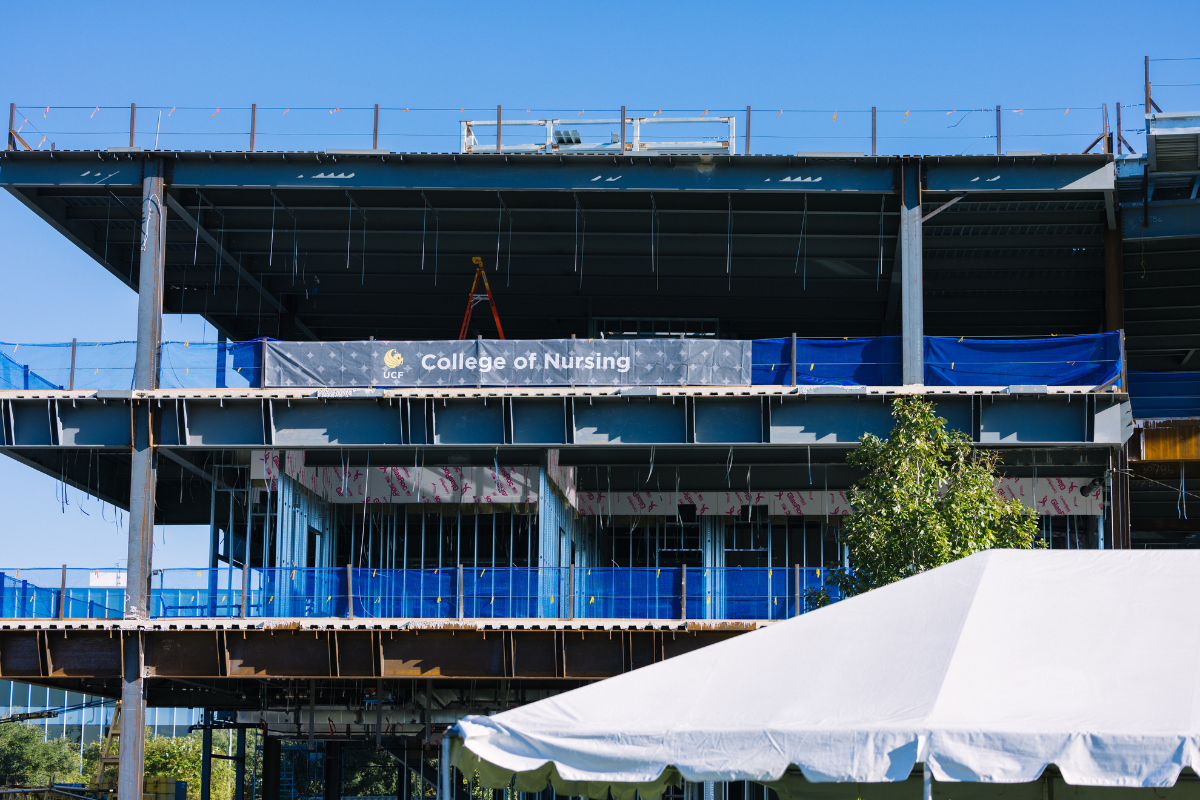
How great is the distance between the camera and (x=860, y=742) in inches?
324

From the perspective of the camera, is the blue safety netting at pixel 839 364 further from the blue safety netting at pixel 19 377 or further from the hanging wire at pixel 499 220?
the hanging wire at pixel 499 220

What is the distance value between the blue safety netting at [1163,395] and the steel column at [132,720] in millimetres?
22891

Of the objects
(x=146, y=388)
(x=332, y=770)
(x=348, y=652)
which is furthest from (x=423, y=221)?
(x=332, y=770)

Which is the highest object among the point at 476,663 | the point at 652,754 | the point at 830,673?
the point at 830,673

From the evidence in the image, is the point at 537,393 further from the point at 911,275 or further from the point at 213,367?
the point at 911,275

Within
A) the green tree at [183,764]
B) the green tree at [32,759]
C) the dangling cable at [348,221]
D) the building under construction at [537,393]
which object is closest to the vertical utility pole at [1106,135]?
the building under construction at [537,393]

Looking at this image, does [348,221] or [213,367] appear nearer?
[213,367]

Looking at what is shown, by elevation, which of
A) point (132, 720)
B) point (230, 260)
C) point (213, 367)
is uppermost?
point (230, 260)

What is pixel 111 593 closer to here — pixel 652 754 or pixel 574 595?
pixel 574 595

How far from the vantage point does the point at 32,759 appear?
70.3 m

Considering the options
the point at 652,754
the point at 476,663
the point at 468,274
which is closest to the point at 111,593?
the point at 476,663

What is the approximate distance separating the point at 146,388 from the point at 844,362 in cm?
1487

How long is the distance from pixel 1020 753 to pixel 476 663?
60.0 ft

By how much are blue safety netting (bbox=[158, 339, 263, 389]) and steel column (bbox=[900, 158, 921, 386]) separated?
13745 millimetres
